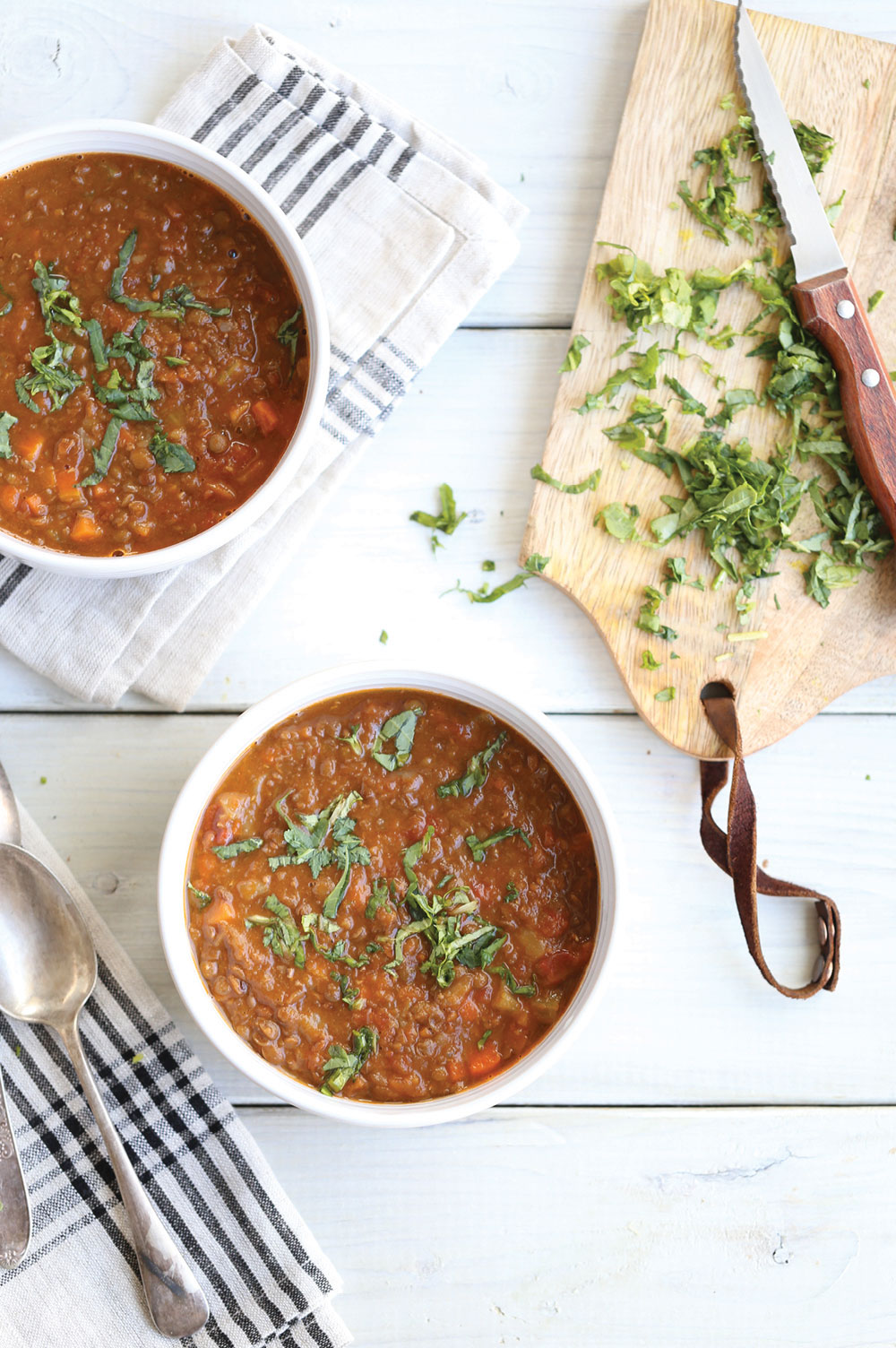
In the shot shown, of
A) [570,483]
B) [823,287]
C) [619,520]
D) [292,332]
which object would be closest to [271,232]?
[292,332]

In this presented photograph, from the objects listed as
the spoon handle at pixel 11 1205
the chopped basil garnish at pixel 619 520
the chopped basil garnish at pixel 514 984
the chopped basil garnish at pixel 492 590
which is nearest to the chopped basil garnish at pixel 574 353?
the chopped basil garnish at pixel 619 520

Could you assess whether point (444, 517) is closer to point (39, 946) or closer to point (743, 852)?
point (743, 852)

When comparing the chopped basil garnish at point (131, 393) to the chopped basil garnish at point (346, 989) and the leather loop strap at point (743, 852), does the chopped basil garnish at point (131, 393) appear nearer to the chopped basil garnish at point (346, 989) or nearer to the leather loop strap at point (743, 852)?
the chopped basil garnish at point (346, 989)

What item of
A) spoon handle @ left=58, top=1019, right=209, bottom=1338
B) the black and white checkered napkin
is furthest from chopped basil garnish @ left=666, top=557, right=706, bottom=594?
spoon handle @ left=58, top=1019, right=209, bottom=1338

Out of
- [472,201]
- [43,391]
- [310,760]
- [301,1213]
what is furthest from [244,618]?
[301,1213]

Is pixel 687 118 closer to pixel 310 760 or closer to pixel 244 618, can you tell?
pixel 244 618

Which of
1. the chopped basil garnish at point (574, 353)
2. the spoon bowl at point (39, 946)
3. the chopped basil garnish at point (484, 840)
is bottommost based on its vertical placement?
the spoon bowl at point (39, 946)
